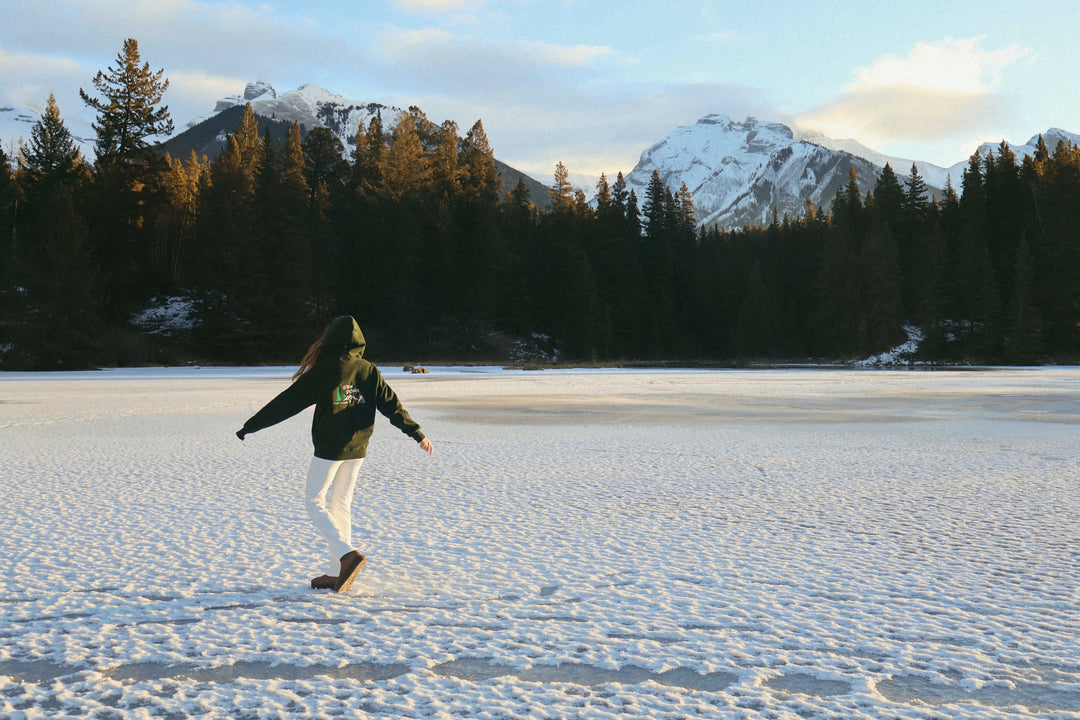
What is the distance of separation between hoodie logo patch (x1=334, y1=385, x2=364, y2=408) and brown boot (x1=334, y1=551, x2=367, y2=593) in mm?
902

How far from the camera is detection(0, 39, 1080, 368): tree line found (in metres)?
57.2

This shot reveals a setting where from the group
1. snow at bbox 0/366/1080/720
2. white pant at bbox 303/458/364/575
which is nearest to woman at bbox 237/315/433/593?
white pant at bbox 303/458/364/575

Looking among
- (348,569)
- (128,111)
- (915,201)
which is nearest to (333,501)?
(348,569)

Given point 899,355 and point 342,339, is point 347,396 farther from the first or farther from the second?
point 899,355

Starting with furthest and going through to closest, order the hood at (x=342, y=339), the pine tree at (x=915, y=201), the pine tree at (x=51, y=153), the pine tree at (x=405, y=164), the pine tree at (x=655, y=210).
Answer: the pine tree at (x=915, y=201) < the pine tree at (x=655, y=210) < the pine tree at (x=405, y=164) < the pine tree at (x=51, y=153) < the hood at (x=342, y=339)

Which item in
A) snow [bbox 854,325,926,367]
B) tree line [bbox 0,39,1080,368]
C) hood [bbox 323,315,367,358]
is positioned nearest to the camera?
hood [bbox 323,315,367,358]

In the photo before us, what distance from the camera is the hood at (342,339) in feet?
16.0

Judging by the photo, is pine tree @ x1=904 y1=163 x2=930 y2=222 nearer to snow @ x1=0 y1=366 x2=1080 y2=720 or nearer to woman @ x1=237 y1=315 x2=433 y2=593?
snow @ x1=0 y1=366 x2=1080 y2=720

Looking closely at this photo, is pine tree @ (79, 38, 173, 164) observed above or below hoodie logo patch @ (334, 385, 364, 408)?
above

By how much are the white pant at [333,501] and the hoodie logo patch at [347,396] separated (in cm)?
35

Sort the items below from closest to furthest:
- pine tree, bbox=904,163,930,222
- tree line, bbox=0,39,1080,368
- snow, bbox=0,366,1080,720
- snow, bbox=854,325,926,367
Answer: snow, bbox=0,366,1080,720
tree line, bbox=0,39,1080,368
snow, bbox=854,325,926,367
pine tree, bbox=904,163,930,222

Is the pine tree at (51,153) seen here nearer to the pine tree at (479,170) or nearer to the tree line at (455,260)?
the tree line at (455,260)

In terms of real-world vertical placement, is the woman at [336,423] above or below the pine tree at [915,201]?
below

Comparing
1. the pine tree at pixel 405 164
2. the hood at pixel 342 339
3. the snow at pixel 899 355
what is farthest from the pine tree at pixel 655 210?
the hood at pixel 342 339
